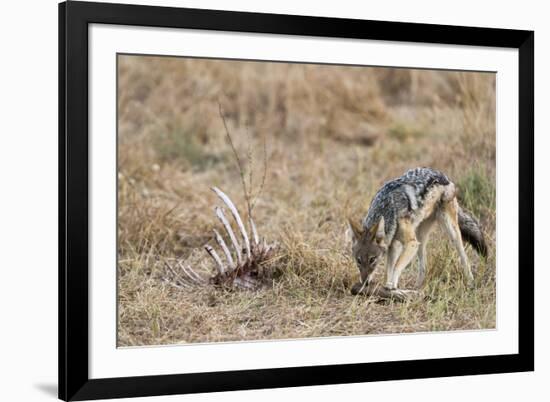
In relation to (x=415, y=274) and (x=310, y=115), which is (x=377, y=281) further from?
(x=310, y=115)

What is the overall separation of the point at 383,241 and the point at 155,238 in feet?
5.82

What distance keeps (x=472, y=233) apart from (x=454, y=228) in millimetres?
120

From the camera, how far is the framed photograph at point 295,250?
3.63m

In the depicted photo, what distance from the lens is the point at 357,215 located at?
18.1ft

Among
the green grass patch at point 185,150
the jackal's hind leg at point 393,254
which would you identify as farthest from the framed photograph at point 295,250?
the green grass patch at point 185,150

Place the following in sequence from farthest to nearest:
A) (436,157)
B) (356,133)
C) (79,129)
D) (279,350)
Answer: (356,133)
(436,157)
(279,350)
(79,129)

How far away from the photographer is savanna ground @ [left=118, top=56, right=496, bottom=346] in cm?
430

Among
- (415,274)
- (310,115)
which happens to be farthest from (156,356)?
(310,115)

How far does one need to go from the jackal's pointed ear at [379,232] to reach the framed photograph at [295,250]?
0.01 meters

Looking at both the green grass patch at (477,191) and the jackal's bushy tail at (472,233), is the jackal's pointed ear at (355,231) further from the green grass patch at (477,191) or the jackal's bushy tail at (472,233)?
the green grass patch at (477,191)

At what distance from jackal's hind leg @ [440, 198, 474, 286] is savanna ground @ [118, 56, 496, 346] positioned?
4 centimetres

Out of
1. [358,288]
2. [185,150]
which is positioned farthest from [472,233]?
[185,150]

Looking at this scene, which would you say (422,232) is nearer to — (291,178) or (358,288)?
(358,288)

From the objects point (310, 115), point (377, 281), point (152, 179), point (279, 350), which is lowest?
point (279, 350)
